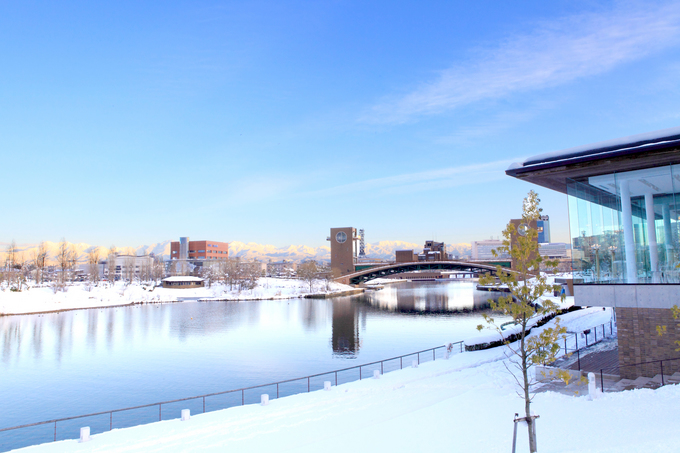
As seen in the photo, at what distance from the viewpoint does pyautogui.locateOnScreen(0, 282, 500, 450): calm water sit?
70.2 ft

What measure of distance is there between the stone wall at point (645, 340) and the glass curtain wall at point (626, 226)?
64.9 inches

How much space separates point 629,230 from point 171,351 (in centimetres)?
2998

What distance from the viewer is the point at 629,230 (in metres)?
16.1

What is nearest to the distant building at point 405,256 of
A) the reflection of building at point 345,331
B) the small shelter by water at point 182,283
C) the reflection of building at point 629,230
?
the small shelter by water at point 182,283

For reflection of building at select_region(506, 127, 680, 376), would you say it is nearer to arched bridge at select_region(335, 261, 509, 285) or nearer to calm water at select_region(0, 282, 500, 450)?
calm water at select_region(0, 282, 500, 450)

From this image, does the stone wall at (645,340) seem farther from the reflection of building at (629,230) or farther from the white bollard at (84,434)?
the white bollard at (84,434)

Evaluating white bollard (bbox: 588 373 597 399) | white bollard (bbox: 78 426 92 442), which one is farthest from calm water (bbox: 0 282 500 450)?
white bollard (bbox: 588 373 597 399)

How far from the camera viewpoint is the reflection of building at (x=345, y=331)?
33397 mm

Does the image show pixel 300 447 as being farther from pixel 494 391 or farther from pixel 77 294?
pixel 77 294

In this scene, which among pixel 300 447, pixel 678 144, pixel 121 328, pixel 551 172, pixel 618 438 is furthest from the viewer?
pixel 121 328

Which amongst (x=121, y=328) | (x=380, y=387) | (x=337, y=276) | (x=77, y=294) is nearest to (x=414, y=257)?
(x=337, y=276)

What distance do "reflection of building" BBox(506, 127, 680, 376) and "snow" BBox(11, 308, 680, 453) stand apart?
10.7ft

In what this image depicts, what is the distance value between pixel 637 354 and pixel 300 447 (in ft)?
41.7

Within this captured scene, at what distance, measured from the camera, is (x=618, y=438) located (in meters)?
10.2
